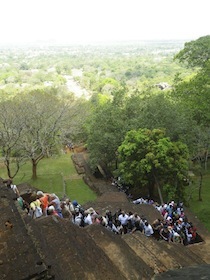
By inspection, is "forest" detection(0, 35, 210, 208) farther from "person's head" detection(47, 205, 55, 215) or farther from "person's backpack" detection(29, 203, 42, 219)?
"person's backpack" detection(29, 203, 42, 219)

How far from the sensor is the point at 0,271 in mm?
6512

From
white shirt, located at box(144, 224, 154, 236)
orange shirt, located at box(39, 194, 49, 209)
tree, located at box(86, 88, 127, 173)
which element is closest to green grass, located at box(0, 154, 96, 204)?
tree, located at box(86, 88, 127, 173)

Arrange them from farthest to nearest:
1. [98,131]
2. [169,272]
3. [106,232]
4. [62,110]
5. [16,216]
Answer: [62,110] < [98,131] < [106,232] < [169,272] < [16,216]

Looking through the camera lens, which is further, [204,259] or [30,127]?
[30,127]

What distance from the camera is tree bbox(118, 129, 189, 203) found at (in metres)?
21.0

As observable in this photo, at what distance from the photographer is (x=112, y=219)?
13.7 meters

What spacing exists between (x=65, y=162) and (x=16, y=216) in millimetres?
23595

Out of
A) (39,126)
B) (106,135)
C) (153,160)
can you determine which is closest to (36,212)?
(153,160)

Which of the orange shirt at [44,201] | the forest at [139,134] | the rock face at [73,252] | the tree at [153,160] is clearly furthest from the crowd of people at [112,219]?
the forest at [139,134]

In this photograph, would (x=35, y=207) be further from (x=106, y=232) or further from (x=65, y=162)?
(x=65, y=162)

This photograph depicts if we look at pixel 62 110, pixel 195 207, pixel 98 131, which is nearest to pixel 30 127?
pixel 62 110

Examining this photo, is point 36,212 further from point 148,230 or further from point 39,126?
point 39,126

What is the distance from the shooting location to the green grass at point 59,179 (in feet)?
80.2

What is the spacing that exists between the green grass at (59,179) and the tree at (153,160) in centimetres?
382
